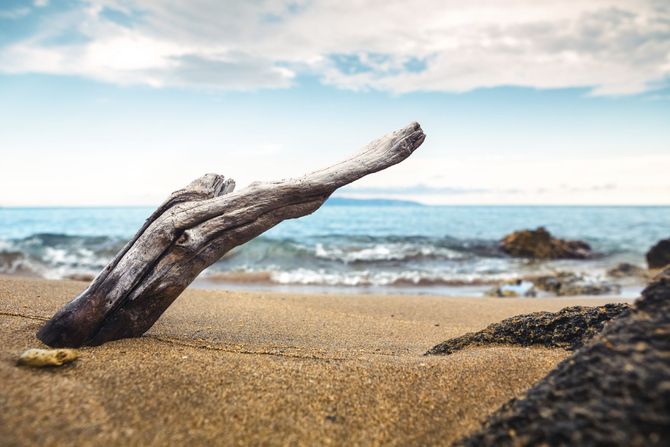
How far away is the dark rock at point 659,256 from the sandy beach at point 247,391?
53.8ft

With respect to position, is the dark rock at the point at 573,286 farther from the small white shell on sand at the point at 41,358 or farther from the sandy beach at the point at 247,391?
the small white shell on sand at the point at 41,358

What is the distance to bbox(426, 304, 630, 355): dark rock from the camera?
352 centimetres

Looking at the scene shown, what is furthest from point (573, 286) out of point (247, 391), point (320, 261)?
point (247, 391)

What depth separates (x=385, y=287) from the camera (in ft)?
41.4

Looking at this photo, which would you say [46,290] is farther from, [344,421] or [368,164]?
[344,421]

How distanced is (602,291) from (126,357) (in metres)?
11.8

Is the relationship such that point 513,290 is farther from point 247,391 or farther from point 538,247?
point 247,391

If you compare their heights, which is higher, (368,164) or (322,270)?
(368,164)

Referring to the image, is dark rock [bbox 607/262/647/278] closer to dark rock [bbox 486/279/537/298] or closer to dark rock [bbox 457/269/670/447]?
dark rock [bbox 486/279/537/298]

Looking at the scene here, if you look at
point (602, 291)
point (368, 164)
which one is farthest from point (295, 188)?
point (602, 291)

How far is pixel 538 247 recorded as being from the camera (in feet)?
67.1

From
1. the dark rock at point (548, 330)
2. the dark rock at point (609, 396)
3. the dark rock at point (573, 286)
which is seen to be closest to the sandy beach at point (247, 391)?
the dark rock at point (548, 330)

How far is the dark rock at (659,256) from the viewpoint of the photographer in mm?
16500

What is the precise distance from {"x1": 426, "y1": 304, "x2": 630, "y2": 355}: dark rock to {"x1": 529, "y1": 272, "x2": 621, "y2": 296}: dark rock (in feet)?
28.0
